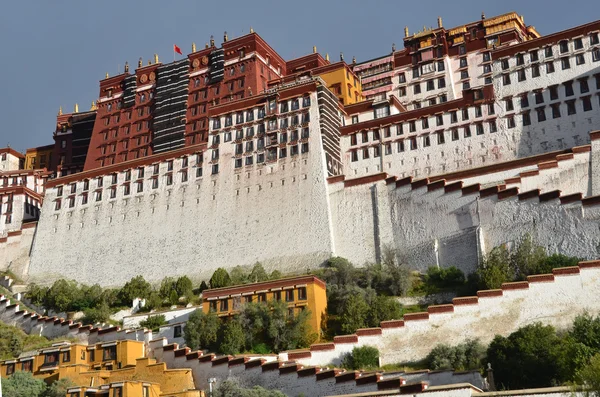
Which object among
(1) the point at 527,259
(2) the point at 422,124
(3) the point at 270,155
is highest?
(2) the point at 422,124

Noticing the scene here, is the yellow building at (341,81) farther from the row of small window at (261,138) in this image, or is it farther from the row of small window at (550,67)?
the row of small window at (550,67)

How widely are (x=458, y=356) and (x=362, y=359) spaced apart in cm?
458

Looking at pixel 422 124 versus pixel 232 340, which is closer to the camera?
pixel 232 340

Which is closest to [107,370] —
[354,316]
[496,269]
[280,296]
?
[280,296]

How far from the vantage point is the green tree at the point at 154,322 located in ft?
169

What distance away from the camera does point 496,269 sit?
156ft

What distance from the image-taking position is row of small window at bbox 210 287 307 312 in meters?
48.4

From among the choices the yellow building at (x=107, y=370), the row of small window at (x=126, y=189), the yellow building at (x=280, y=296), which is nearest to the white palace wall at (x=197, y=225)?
the row of small window at (x=126, y=189)

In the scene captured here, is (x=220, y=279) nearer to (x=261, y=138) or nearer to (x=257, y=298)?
(x=257, y=298)

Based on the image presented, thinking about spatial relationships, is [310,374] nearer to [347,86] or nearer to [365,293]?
[365,293]

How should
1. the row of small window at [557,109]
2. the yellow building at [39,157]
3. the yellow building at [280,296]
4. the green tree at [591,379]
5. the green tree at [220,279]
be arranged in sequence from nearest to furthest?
the green tree at [591,379], the yellow building at [280,296], the green tree at [220,279], the row of small window at [557,109], the yellow building at [39,157]

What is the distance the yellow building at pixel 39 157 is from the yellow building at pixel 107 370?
46.9 meters

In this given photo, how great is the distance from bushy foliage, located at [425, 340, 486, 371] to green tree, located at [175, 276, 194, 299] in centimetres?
2183

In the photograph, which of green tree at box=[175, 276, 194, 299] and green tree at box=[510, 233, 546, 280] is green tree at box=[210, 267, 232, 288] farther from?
green tree at box=[510, 233, 546, 280]
